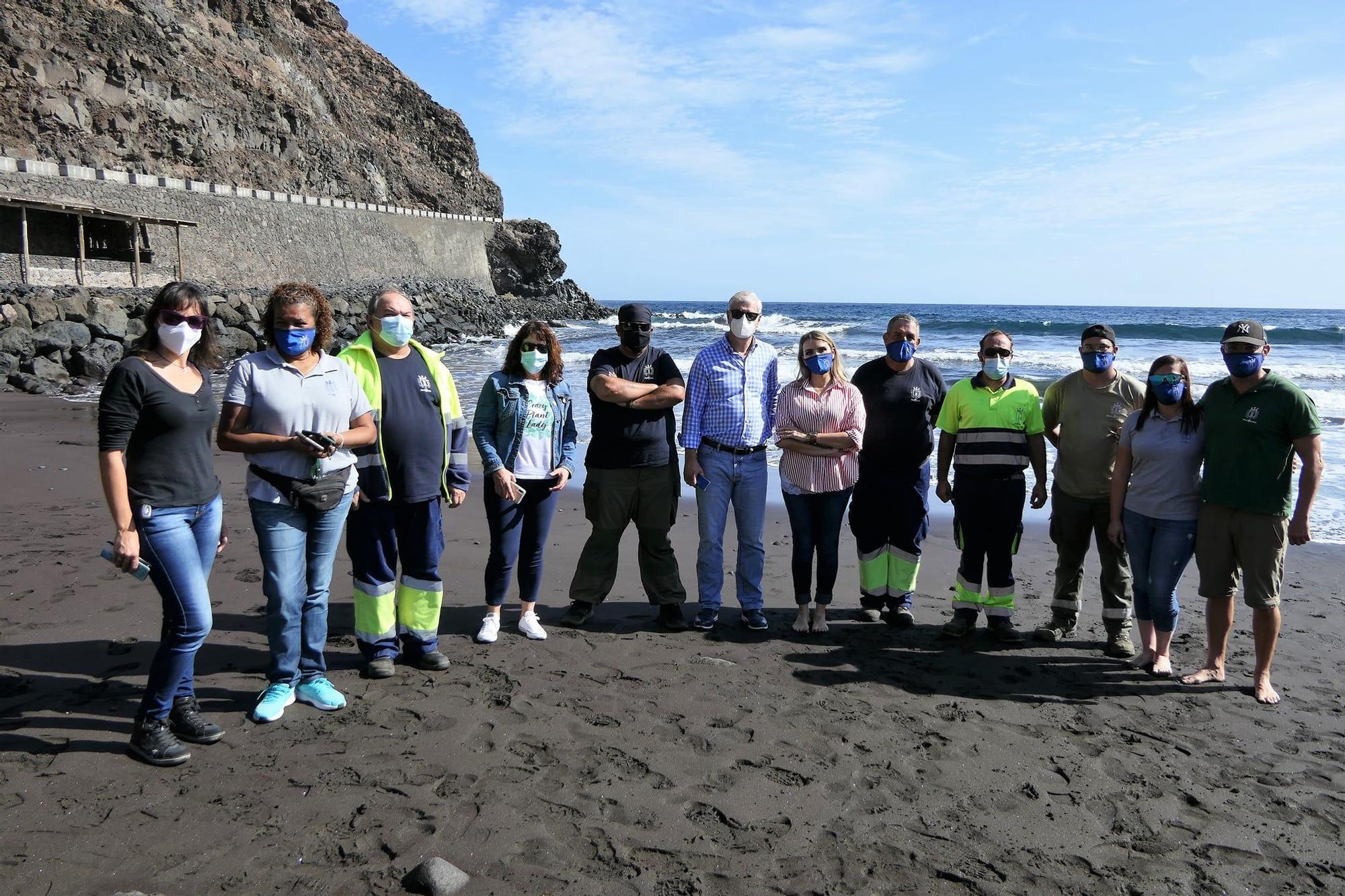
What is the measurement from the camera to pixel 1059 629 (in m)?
4.98

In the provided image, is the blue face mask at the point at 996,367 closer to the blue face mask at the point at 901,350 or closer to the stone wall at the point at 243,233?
the blue face mask at the point at 901,350

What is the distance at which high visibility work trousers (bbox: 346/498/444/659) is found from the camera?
406 centimetres

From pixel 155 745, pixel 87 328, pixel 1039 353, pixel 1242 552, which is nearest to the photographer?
pixel 155 745

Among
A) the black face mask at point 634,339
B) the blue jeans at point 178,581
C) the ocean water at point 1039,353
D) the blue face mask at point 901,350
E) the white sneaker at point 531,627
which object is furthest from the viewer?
the ocean water at point 1039,353

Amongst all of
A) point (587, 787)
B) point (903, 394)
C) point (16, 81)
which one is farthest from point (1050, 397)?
point (16, 81)

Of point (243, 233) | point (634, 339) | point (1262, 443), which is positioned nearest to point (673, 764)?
point (634, 339)

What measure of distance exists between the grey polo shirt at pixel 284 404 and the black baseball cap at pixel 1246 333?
162 inches

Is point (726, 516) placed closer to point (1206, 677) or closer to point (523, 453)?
point (523, 453)

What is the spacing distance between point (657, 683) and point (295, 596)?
5.69ft

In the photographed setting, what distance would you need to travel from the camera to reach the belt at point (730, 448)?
5012mm

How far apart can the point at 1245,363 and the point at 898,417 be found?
5.80ft

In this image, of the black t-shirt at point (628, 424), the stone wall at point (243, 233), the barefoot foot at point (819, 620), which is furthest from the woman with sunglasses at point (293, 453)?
the stone wall at point (243, 233)

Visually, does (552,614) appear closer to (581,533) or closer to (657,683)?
(657,683)

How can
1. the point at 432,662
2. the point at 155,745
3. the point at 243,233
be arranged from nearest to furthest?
the point at 155,745 < the point at 432,662 < the point at 243,233
